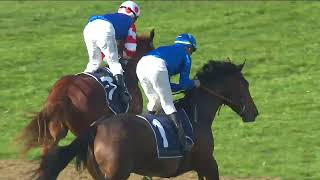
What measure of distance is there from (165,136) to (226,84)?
1.45m

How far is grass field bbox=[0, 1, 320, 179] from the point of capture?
15297 mm

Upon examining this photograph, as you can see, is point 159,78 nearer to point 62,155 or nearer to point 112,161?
point 112,161

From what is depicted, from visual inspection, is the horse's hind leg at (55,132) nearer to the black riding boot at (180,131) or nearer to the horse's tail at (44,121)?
the horse's tail at (44,121)

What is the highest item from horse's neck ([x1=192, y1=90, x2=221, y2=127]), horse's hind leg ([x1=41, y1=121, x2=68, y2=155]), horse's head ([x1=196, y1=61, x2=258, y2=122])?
horse's head ([x1=196, y1=61, x2=258, y2=122])

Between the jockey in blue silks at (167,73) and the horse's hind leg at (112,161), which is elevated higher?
the jockey in blue silks at (167,73)

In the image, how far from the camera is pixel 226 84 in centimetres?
1112

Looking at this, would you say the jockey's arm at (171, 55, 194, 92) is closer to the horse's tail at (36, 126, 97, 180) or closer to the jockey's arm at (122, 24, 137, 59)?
the horse's tail at (36, 126, 97, 180)

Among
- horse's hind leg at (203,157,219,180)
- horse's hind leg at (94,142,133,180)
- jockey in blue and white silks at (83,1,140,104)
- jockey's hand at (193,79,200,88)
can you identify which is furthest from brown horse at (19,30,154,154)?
horse's hind leg at (94,142,133,180)

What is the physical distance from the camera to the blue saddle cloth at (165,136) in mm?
10008

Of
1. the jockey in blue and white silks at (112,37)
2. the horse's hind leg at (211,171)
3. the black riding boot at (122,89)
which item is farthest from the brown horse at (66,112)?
the horse's hind leg at (211,171)

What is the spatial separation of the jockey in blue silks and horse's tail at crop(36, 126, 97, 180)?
125cm

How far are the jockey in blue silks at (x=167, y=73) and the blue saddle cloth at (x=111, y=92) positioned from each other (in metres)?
1.16

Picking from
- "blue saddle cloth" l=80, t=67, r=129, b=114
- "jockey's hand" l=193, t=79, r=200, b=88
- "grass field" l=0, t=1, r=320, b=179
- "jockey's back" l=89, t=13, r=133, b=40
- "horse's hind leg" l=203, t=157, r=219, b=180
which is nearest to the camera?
"horse's hind leg" l=203, t=157, r=219, b=180

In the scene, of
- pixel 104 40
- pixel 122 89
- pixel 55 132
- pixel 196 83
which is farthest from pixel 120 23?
pixel 196 83
